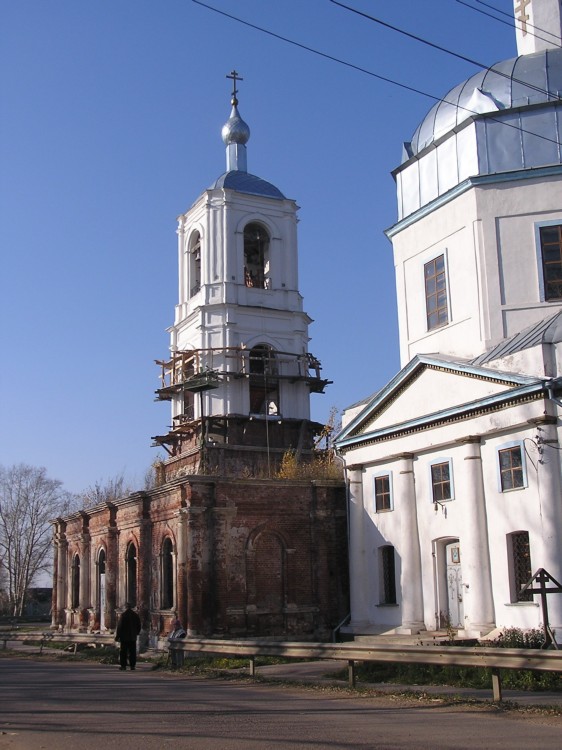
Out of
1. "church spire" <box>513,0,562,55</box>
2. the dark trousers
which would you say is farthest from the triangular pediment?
"church spire" <box>513,0,562,55</box>

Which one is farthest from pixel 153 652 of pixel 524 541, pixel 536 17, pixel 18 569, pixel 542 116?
pixel 18 569

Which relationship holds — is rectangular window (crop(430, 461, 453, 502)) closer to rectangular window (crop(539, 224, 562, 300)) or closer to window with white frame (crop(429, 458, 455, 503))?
window with white frame (crop(429, 458, 455, 503))

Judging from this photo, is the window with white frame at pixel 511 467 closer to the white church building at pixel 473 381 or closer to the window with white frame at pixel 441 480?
the white church building at pixel 473 381

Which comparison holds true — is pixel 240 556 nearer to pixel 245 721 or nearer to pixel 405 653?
pixel 405 653

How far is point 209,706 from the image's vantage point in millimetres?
11562

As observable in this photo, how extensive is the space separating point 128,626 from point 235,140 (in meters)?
27.7

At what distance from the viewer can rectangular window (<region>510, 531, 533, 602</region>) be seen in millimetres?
18938

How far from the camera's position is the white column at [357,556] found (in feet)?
79.1

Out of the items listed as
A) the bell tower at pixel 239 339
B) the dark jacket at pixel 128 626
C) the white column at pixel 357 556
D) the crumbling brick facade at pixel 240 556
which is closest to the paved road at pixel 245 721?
the dark jacket at pixel 128 626

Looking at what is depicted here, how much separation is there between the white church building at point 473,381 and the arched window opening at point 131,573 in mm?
7446

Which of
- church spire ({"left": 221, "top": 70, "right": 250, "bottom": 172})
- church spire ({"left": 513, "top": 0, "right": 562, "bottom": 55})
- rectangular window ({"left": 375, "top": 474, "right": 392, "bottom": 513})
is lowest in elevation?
rectangular window ({"left": 375, "top": 474, "right": 392, "bottom": 513})

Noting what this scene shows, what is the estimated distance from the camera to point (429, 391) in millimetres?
21938

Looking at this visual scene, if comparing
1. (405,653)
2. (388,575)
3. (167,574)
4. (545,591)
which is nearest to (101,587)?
(167,574)

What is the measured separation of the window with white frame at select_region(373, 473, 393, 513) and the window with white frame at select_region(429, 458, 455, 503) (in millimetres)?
1783
